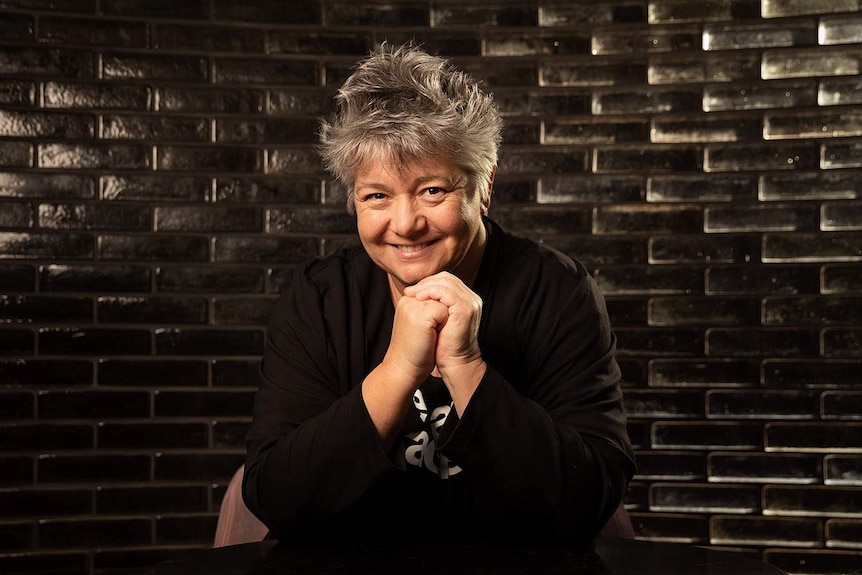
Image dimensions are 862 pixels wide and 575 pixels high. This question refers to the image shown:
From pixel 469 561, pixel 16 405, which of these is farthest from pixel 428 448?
pixel 16 405

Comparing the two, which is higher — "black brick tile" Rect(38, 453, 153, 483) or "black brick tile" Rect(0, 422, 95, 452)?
"black brick tile" Rect(0, 422, 95, 452)

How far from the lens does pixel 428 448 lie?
1896 mm

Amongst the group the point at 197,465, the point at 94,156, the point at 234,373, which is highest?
the point at 94,156

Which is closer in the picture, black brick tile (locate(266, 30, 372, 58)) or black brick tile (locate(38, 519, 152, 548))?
black brick tile (locate(38, 519, 152, 548))

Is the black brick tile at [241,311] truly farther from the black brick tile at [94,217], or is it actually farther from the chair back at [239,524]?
the chair back at [239,524]

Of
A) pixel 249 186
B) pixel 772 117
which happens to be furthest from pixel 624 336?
pixel 249 186

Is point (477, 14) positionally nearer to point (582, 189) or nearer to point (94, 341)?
point (582, 189)

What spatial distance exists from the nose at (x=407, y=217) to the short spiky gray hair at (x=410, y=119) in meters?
0.08

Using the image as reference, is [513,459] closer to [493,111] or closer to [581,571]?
[581,571]

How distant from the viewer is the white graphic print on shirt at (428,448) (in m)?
1.88

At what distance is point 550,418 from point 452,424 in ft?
0.61

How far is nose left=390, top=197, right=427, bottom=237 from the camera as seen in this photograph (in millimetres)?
1877

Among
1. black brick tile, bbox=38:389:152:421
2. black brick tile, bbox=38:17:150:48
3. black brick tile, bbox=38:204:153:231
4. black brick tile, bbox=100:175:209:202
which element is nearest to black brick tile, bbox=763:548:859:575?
black brick tile, bbox=38:389:152:421

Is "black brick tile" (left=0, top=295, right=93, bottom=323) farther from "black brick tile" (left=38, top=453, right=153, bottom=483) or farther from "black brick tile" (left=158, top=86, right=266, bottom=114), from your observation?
"black brick tile" (left=158, top=86, right=266, bottom=114)
